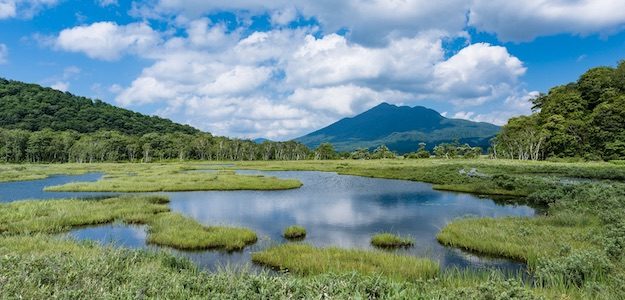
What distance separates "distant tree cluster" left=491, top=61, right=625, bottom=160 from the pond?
79.0m

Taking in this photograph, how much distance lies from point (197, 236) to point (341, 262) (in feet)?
32.6

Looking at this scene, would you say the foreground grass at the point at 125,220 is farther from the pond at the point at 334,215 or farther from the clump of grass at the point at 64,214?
the pond at the point at 334,215

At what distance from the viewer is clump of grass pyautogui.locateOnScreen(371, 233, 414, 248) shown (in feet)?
71.7

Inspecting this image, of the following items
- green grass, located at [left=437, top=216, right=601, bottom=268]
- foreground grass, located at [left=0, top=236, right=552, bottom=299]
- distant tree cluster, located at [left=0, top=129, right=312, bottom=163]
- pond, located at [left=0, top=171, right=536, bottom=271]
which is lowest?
pond, located at [left=0, top=171, right=536, bottom=271]

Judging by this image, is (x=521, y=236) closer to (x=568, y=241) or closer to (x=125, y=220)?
(x=568, y=241)

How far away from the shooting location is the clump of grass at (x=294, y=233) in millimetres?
24109

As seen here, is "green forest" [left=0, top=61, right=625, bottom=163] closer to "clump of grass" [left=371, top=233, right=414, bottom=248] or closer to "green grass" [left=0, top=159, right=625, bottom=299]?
"green grass" [left=0, top=159, right=625, bottom=299]

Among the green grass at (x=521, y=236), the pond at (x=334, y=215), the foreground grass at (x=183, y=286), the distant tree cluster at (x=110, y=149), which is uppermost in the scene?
the distant tree cluster at (x=110, y=149)

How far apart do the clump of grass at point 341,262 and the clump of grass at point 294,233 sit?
3.76 meters

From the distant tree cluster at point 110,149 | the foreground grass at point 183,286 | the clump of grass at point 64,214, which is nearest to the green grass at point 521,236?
the foreground grass at point 183,286

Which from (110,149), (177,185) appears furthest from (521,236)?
(110,149)

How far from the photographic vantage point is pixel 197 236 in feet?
74.6

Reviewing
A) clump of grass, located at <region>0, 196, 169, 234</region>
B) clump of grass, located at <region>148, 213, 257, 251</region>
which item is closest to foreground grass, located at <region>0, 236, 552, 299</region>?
clump of grass, located at <region>148, 213, 257, 251</region>

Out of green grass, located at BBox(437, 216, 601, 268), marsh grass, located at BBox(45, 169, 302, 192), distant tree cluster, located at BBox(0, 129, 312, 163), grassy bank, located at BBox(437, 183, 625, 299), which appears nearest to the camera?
grassy bank, located at BBox(437, 183, 625, 299)
